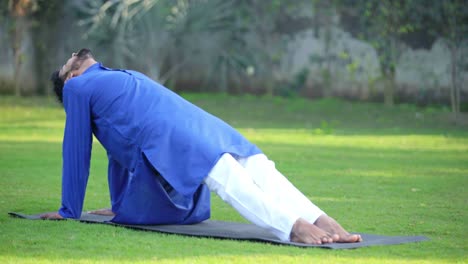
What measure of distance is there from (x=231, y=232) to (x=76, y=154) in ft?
3.94

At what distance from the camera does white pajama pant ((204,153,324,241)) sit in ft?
19.8

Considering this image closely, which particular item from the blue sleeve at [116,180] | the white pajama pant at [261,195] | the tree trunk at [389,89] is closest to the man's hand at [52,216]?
the blue sleeve at [116,180]

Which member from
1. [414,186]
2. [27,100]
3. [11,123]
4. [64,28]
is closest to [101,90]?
[414,186]

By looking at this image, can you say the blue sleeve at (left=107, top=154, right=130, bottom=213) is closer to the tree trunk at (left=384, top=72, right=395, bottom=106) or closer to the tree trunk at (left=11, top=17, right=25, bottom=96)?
the tree trunk at (left=384, top=72, right=395, bottom=106)

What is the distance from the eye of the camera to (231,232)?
253 inches

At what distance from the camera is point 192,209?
22.3 feet

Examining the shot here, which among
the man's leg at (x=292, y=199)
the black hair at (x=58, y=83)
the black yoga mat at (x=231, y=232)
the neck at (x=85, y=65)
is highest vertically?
the neck at (x=85, y=65)

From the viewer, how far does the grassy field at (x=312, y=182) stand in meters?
5.68

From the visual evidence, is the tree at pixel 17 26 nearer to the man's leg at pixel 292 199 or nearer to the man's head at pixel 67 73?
the man's head at pixel 67 73

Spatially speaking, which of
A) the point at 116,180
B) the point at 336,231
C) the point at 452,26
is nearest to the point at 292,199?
the point at 336,231

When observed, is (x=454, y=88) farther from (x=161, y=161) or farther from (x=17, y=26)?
(x=161, y=161)

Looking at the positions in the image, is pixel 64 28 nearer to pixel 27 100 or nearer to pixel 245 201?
pixel 27 100

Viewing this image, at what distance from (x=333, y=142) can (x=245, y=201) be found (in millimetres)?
8460

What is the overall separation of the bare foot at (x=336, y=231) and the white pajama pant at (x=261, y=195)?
56mm
